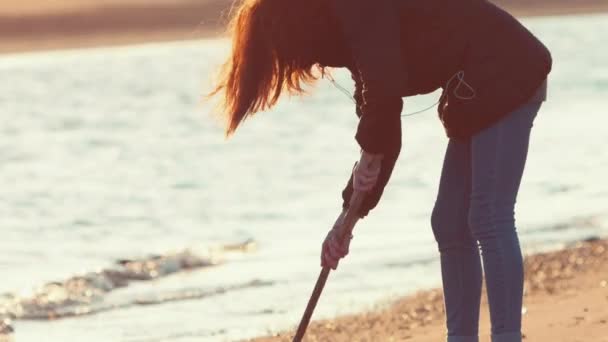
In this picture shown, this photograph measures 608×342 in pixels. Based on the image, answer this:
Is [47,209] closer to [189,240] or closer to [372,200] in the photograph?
[189,240]

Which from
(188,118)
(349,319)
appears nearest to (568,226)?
(349,319)

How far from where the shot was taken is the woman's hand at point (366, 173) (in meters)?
4.01

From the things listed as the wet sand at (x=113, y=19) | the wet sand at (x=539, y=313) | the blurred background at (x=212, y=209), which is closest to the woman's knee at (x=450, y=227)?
the blurred background at (x=212, y=209)

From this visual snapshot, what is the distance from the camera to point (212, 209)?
455 inches

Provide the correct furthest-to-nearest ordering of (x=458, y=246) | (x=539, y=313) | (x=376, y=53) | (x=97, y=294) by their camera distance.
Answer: (x=97, y=294)
(x=539, y=313)
(x=458, y=246)
(x=376, y=53)

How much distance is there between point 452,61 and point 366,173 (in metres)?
0.39

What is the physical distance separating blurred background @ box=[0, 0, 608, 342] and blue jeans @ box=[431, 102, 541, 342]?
2.58 ft

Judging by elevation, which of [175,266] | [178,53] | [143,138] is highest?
[175,266]

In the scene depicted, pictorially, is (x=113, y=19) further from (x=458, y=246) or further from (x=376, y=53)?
(x=376, y=53)

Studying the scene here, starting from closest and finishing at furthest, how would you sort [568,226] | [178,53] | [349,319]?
[349,319], [568,226], [178,53]

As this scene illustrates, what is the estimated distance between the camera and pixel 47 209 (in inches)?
472

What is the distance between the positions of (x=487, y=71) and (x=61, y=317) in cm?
443

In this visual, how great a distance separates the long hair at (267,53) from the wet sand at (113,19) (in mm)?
37466

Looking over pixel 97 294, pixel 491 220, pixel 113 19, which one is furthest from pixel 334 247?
pixel 113 19
